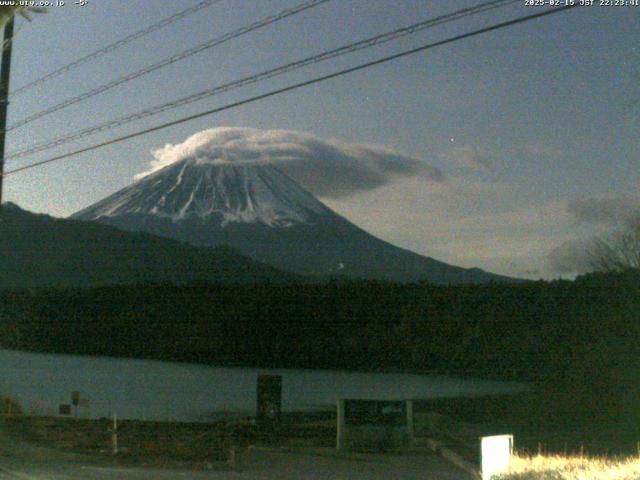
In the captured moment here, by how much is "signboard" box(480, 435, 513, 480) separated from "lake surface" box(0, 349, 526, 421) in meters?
10.9

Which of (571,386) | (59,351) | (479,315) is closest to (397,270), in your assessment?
(479,315)

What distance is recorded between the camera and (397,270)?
83750 millimetres

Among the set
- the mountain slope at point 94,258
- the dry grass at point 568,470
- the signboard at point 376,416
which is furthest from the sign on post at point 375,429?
the mountain slope at point 94,258

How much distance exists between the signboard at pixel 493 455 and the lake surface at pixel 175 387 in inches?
431

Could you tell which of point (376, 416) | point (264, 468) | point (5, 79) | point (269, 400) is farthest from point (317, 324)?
point (264, 468)

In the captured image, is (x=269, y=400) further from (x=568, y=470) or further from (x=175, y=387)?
(x=175, y=387)

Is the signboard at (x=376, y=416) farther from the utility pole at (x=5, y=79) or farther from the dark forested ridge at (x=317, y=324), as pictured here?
the dark forested ridge at (x=317, y=324)

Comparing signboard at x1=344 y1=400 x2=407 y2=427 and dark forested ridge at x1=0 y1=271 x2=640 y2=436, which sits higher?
dark forested ridge at x1=0 y1=271 x2=640 y2=436

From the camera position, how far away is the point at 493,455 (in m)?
10.4

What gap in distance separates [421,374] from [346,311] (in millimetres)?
6355

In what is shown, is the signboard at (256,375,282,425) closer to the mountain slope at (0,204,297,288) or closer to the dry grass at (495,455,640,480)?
the dry grass at (495,455,640,480)

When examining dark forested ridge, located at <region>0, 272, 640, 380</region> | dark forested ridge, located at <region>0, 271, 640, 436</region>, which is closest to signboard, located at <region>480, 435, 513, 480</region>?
dark forested ridge, located at <region>0, 271, 640, 436</region>

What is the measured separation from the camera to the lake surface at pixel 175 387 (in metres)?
24.5

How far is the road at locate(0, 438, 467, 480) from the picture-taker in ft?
39.6
